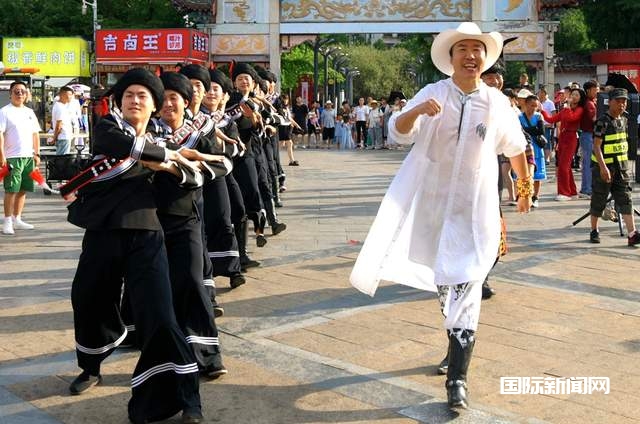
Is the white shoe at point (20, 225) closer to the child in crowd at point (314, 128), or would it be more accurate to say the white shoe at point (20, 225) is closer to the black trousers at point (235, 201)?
the black trousers at point (235, 201)

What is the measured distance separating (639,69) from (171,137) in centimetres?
2853

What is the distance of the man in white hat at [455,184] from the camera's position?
4.51 m

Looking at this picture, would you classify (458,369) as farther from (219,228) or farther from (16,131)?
(16,131)

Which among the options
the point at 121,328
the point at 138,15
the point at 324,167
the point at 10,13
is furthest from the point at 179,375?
the point at 10,13

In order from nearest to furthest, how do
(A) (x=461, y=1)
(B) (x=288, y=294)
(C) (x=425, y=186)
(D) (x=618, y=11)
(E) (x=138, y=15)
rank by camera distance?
(C) (x=425, y=186), (B) (x=288, y=294), (A) (x=461, y=1), (D) (x=618, y=11), (E) (x=138, y=15)

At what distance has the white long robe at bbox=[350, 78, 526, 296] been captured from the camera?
15.0 feet

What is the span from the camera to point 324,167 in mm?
20562

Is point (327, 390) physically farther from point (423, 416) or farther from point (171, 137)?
point (171, 137)

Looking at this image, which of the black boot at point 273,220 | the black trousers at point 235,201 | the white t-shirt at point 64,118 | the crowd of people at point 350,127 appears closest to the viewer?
the black trousers at point 235,201

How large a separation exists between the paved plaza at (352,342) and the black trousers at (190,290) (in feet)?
0.77

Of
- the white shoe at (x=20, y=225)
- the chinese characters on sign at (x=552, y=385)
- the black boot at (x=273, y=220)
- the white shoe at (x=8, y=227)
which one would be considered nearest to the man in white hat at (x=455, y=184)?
the chinese characters on sign at (x=552, y=385)

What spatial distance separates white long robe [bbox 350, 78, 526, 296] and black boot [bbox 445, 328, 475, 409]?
0.94ft

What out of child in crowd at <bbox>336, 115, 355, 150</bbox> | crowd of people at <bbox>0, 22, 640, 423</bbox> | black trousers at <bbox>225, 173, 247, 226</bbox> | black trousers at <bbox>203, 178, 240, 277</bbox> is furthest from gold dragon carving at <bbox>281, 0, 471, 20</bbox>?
crowd of people at <bbox>0, 22, 640, 423</bbox>

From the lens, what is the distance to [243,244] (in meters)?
A: 8.04
